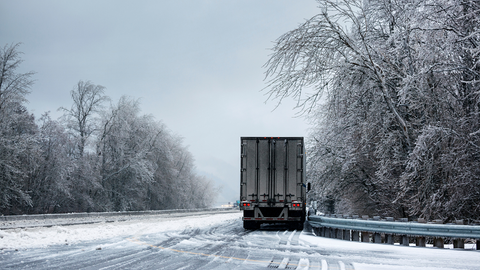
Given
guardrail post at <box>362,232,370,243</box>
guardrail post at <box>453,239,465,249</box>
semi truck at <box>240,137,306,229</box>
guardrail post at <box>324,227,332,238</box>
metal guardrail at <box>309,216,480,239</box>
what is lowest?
guardrail post at <box>324,227,332,238</box>

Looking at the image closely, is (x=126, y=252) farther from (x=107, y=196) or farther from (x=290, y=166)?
(x=107, y=196)

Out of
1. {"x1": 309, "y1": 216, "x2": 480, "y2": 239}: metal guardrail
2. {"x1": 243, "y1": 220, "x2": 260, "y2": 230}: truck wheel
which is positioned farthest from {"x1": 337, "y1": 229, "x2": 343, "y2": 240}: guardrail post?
{"x1": 243, "y1": 220, "x2": 260, "y2": 230}: truck wheel

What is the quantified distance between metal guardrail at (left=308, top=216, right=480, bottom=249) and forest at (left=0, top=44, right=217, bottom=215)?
906 inches

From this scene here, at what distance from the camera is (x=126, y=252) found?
372 inches

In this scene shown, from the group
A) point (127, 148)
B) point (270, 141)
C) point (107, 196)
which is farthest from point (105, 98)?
point (270, 141)

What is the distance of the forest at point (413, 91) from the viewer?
36.6 feet

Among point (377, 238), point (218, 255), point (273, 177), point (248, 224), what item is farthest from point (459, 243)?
point (248, 224)

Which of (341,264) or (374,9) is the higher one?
(374,9)

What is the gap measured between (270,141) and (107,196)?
95.9ft

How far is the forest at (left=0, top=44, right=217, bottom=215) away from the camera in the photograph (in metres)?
29.3

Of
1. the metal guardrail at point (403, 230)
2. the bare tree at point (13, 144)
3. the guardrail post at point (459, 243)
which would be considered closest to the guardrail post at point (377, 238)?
the metal guardrail at point (403, 230)

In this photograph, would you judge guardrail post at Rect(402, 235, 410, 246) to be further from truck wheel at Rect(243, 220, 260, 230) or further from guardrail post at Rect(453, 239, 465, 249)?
truck wheel at Rect(243, 220, 260, 230)

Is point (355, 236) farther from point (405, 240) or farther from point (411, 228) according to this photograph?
point (411, 228)

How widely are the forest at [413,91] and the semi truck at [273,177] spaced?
250cm
